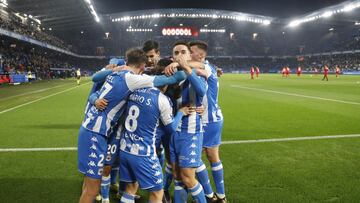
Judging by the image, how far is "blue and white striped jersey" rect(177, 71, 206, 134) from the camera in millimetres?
3779

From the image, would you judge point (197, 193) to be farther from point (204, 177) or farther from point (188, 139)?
point (188, 139)

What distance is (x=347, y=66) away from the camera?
231ft

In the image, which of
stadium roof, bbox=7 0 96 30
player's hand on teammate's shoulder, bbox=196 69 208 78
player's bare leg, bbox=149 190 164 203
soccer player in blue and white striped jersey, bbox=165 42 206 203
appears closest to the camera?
player's bare leg, bbox=149 190 164 203

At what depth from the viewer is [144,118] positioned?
337 centimetres

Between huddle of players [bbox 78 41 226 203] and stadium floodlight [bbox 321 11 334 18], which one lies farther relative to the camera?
stadium floodlight [bbox 321 11 334 18]

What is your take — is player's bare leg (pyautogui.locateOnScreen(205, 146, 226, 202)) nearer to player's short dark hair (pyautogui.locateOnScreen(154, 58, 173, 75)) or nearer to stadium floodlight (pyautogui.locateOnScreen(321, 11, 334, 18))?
player's short dark hair (pyautogui.locateOnScreen(154, 58, 173, 75))

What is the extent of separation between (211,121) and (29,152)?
4.45 metres

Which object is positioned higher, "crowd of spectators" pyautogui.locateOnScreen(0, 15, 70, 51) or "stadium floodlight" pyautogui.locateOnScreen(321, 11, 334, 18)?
"stadium floodlight" pyautogui.locateOnScreen(321, 11, 334, 18)

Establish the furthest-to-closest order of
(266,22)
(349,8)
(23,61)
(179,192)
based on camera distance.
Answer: (266,22), (349,8), (23,61), (179,192)

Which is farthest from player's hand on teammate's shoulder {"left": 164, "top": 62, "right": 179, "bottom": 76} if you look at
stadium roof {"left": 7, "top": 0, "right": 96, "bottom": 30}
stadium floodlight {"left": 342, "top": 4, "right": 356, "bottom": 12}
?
stadium floodlight {"left": 342, "top": 4, "right": 356, "bottom": 12}

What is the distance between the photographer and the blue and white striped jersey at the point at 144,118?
11.0 feet

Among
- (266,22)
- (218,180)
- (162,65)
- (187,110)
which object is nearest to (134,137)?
(187,110)

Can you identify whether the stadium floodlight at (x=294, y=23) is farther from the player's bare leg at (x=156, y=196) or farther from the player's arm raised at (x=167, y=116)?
the player's bare leg at (x=156, y=196)

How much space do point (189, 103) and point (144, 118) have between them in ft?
2.30
